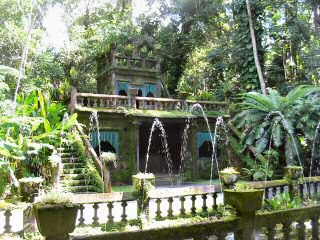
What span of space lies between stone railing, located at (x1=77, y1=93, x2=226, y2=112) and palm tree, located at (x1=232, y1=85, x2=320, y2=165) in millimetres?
3022

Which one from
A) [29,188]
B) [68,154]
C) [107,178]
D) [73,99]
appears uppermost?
[73,99]

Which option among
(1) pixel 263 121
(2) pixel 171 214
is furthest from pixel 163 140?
(2) pixel 171 214

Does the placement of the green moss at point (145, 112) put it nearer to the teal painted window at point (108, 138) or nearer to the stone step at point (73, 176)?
the teal painted window at point (108, 138)

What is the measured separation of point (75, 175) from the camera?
1315 centimetres

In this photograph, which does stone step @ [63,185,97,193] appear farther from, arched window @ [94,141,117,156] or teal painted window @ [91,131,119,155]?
arched window @ [94,141,117,156]

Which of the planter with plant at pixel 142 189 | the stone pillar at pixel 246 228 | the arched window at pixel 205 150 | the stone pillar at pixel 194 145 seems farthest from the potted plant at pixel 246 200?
the arched window at pixel 205 150

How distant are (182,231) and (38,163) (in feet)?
31.4

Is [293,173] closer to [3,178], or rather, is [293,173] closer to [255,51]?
[3,178]

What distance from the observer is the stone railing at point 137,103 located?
1609cm

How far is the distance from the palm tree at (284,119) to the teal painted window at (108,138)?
223 inches

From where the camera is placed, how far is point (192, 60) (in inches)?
1021

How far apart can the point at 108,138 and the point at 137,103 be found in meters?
2.24

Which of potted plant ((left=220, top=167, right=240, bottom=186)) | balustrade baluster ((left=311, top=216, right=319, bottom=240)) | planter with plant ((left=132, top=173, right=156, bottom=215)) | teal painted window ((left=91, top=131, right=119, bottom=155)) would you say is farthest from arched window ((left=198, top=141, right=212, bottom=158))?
balustrade baluster ((left=311, top=216, right=319, bottom=240))

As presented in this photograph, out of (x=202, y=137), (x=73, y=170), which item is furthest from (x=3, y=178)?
(x=202, y=137)
